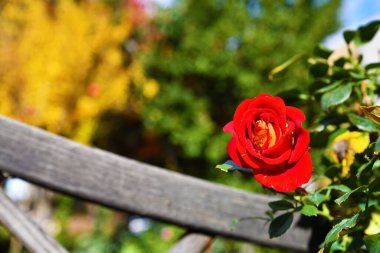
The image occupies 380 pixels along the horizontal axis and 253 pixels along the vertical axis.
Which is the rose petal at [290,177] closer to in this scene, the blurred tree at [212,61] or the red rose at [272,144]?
the red rose at [272,144]

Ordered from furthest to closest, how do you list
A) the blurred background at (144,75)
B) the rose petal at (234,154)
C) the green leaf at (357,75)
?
1. the blurred background at (144,75)
2. the green leaf at (357,75)
3. the rose petal at (234,154)

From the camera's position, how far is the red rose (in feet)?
2.23

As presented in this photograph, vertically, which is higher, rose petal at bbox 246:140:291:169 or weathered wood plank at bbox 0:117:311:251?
rose petal at bbox 246:140:291:169

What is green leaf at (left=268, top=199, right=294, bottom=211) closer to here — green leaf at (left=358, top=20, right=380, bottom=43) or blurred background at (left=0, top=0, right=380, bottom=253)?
green leaf at (left=358, top=20, right=380, bottom=43)

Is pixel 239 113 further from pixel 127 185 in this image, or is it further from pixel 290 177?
pixel 127 185

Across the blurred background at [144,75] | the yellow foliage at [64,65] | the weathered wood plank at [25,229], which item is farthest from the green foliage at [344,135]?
the yellow foliage at [64,65]

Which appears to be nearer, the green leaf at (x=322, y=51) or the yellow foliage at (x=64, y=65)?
the green leaf at (x=322, y=51)

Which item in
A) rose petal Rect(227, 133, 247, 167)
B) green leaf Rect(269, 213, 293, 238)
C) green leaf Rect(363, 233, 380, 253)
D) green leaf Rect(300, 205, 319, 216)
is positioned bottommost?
green leaf Rect(269, 213, 293, 238)

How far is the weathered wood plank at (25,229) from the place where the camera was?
39.8 inches

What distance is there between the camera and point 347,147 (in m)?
0.95

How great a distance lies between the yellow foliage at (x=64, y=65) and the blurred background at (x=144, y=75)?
25 millimetres

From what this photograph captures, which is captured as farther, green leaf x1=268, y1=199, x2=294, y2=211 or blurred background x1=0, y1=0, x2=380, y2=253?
blurred background x1=0, y1=0, x2=380, y2=253

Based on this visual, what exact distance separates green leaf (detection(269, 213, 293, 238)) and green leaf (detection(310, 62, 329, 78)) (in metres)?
0.34

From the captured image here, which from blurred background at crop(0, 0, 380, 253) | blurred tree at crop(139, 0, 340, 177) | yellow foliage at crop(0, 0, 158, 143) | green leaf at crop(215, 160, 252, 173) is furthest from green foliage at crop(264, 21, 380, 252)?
yellow foliage at crop(0, 0, 158, 143)
